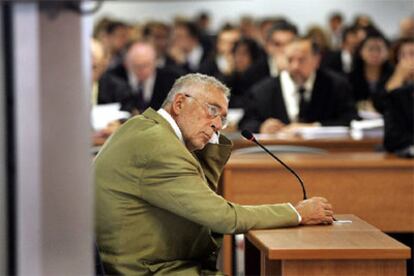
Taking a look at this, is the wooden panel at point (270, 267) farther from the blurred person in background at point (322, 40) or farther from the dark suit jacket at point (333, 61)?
the blurred person in background at point (322, 40)

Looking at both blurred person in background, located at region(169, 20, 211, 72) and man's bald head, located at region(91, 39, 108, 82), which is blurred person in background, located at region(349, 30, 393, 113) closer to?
man's bald head, located at region(91, 39, 108, 82)

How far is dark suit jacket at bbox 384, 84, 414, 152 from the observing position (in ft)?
15.9

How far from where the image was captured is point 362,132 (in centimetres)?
568

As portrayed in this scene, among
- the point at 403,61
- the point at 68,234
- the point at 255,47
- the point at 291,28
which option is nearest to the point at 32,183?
the point at 68,234

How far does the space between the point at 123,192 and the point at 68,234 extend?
4.43 ft

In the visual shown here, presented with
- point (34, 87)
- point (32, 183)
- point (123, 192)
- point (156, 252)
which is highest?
point (34, 87)

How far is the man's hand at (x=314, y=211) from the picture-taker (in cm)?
283

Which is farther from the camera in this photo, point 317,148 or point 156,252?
point 317,148

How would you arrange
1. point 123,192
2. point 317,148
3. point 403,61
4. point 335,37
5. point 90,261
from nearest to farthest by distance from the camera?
point 90,261, point 123,192, point 317,148, point 403,61, point 335,37

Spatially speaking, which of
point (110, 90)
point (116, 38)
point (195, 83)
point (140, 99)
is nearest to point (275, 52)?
point (140, 99)

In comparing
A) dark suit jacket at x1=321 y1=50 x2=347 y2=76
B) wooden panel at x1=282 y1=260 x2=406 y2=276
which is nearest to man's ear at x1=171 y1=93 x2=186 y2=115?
wooden panel at x1=282 y1=260 x2=406 y2=276

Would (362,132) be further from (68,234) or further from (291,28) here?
(68,234)

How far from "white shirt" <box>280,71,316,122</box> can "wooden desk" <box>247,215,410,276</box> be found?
3.80m

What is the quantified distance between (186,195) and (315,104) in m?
3.97
